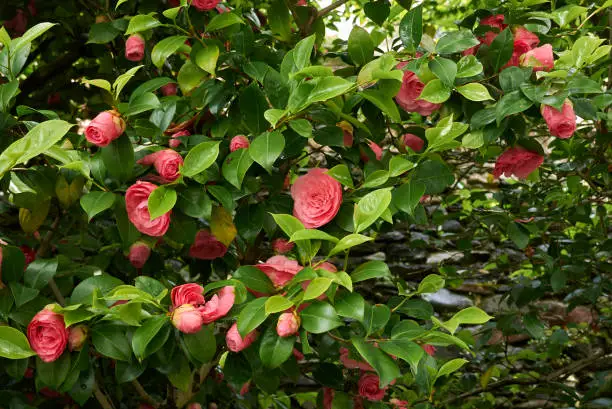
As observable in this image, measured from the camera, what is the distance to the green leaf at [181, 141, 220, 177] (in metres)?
1.07

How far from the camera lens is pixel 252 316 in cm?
98

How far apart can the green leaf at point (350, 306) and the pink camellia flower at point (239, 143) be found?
0.30 meters

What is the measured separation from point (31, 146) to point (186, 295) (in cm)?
36

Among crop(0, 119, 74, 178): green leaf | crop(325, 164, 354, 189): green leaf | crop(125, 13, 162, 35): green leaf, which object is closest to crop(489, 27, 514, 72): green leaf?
crop(325, 164, 354, 189): green leaf

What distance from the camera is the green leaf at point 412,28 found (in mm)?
1215

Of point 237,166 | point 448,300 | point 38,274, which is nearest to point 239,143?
point 237,166

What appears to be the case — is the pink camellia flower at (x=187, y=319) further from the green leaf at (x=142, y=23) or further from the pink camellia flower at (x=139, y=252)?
the green leaf at (x=142, y=23)

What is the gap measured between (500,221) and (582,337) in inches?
42.2

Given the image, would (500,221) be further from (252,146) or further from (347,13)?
(347,13)

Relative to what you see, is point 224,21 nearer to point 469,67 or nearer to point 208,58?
point 208,58

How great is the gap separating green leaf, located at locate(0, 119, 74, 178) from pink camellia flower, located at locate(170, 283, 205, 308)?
1.14ft

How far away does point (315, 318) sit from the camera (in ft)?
3.14

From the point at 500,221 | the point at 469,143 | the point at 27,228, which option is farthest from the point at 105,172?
the point at 500,221

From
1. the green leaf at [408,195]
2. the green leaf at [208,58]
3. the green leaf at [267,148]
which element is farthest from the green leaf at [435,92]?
the green leaf at [208,58]
